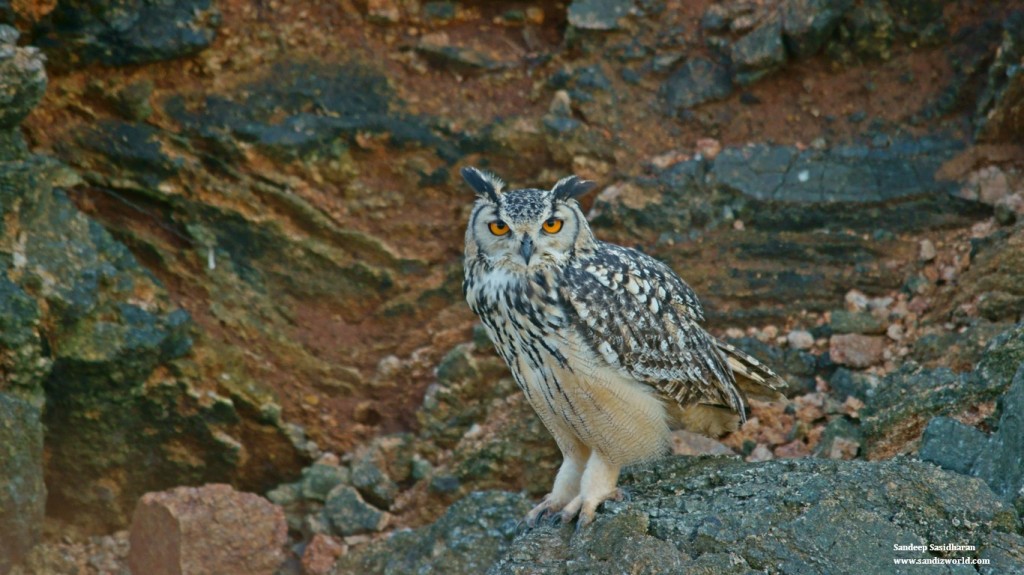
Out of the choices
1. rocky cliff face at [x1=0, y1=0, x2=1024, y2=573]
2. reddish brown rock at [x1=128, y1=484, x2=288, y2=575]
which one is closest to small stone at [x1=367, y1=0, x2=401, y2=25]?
rocky cliff face at [x1=0, y1=0, x2=1024, y2=573]

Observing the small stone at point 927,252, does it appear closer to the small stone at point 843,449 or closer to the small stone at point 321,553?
the small stone at point 843,449

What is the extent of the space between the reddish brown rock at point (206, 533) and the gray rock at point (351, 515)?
291 mm

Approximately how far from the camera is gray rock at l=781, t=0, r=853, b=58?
616cm

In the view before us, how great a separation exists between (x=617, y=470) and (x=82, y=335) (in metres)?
2.67

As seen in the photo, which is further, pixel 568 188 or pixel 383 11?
pixel 383 11

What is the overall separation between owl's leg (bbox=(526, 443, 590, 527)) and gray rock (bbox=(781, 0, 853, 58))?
9.78 feet

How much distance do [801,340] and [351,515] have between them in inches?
96.8

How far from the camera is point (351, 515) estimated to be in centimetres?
571

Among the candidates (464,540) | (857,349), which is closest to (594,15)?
(857,349)

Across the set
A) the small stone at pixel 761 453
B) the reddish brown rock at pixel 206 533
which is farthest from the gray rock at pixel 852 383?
the reddish brown rock at pixel 206 533

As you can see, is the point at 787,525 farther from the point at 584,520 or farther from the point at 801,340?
the point at 801,340

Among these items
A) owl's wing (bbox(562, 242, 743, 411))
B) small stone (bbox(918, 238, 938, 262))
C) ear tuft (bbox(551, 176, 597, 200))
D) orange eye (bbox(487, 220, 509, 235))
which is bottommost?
small stone (bbox(918, 238, 938, 262))

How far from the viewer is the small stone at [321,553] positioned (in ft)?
17.9

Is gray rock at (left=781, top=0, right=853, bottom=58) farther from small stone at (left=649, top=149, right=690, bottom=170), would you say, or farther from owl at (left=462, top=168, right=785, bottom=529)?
owl at (left=462, top=168, right=785, bottom=529)
